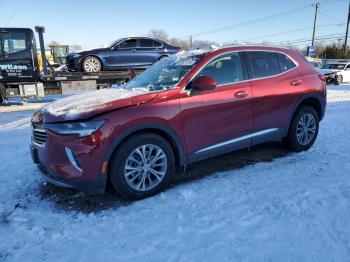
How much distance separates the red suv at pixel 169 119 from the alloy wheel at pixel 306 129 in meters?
0.09

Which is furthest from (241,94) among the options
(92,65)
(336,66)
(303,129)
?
(336,66)

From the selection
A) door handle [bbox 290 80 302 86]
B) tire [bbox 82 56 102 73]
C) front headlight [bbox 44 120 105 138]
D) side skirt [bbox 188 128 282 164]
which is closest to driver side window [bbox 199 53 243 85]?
side skirt [bbox 188 128 282 164]

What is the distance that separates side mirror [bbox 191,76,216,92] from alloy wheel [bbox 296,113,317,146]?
2.08m

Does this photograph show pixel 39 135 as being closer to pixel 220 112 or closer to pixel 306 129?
pixel 220 112

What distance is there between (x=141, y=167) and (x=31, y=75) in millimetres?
10025

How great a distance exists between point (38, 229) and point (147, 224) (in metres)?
1.09

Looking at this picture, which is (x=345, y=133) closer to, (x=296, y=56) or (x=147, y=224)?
(x=296, y=56)

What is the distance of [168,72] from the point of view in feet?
14.4

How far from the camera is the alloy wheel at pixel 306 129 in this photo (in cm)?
528

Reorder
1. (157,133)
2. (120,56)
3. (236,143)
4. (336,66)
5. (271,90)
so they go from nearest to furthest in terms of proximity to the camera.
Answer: (157,133)
(236,143)
(271,90)
(120,56)
(336,66)

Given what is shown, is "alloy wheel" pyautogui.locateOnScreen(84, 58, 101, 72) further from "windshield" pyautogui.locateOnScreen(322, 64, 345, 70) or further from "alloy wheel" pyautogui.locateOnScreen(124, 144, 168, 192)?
"windshield" pyautogui.locateOnScreen(322, 64, 345, 70)

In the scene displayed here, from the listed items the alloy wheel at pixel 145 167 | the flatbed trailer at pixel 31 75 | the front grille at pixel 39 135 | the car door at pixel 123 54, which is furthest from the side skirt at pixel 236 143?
the flatbed trailer at pixel 31 75

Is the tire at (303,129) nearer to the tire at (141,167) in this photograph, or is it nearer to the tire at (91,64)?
the tire at (141,167)

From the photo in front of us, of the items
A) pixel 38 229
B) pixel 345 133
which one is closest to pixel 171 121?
pixel 38 229
